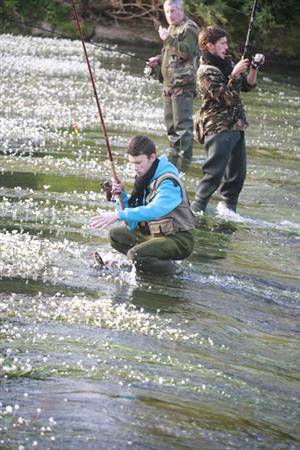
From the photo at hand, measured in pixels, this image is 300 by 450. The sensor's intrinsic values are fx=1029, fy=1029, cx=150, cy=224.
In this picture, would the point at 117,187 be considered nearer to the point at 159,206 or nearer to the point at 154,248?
the point at 159,206

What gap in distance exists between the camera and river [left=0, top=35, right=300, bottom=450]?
5.94 meters

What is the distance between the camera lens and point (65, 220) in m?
10.9

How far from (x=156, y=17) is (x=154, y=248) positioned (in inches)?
1162

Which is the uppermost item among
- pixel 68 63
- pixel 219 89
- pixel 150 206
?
pixel 219 89

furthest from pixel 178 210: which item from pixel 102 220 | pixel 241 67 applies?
pixel 241 67

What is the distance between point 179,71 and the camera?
14.8 metres

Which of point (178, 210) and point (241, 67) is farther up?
point (241, 67)

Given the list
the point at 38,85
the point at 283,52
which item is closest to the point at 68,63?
the point at 38,85

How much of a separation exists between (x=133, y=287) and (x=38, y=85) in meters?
15.4

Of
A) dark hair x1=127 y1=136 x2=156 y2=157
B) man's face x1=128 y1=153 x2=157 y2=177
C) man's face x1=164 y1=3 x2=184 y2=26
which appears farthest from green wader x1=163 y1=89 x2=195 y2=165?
dark hair x1=127 y1=136 x2=156 y2=157

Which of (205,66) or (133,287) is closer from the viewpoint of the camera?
(133,287)

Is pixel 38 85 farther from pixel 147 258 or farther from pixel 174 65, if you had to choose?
pixel 147 258

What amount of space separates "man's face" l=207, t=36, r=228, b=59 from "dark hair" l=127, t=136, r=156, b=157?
2.60 meters

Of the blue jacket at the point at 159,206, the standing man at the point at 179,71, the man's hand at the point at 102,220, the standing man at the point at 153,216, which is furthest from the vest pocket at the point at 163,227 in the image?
the standing man at the point at 179,71
